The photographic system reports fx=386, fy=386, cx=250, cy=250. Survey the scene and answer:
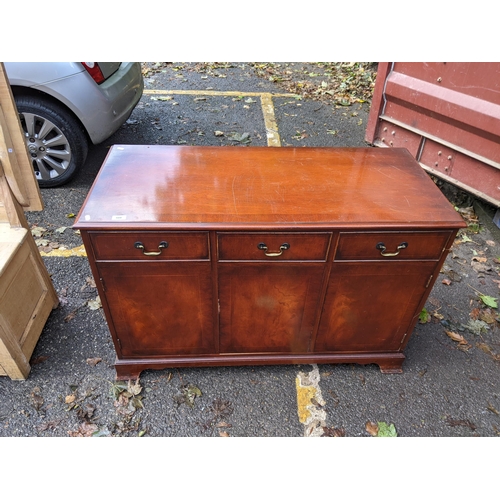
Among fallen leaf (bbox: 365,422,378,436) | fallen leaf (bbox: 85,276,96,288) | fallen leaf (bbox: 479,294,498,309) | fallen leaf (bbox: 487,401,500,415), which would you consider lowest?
fallen leaf (bbox: 365,422,378,436)

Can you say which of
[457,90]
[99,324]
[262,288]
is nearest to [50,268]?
[99,324]

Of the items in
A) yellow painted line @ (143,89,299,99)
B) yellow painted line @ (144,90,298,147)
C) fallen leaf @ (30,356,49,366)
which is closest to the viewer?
fallen leaf @ (30,356,49,366)

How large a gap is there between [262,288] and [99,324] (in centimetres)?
128

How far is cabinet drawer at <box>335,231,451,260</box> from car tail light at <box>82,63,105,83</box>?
2861 millimetres

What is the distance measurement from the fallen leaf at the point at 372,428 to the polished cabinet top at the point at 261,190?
1.15 m

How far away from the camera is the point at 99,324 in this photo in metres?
2.63

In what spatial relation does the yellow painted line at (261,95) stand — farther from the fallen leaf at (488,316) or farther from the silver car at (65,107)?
the fallen leaf at (488,316)

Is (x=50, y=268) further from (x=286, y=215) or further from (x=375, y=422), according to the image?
(x=375, y=422)

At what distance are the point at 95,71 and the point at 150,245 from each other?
2438 millimetres

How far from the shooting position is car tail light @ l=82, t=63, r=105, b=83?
3387 mm

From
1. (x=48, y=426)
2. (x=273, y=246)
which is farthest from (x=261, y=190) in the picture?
(x=48, y=426)

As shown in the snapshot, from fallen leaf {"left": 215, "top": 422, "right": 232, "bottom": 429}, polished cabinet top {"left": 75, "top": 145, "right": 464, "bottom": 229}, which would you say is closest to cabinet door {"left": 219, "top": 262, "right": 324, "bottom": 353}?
polished cabinet top {"left": 75, "top": 145, "right": 464, "bottom": 229}

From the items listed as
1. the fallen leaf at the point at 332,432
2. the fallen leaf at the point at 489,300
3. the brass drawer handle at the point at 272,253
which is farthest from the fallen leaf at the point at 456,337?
the brass drawer handle at the point at 272,253

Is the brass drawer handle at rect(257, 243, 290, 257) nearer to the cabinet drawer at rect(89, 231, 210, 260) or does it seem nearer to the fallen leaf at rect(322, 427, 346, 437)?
the cabinet drawer at rect(89, 231, 210, 260)
